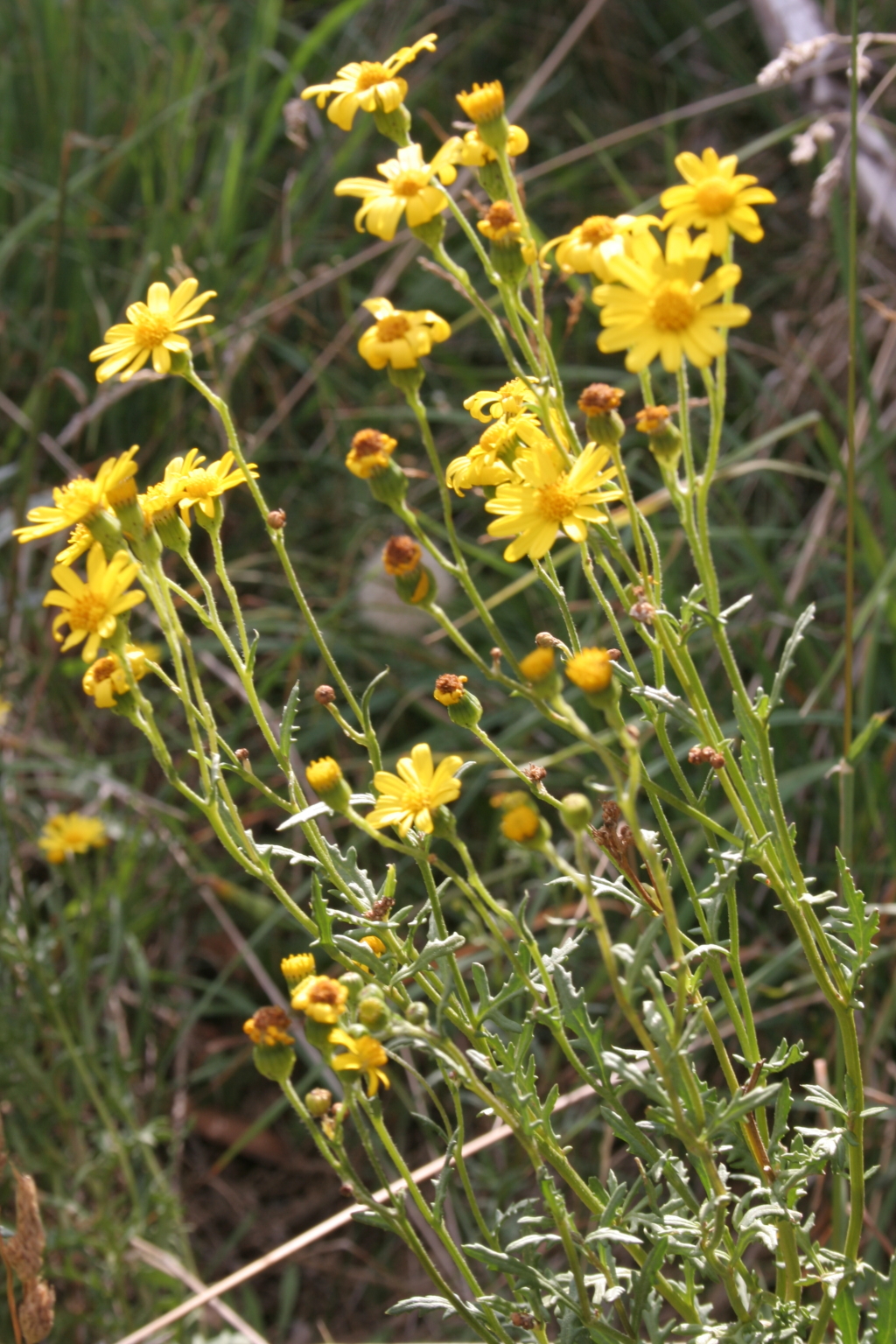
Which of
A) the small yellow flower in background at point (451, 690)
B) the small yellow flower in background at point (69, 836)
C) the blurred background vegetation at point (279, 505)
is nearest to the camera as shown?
the small yellow flower in background at point (451, 690)

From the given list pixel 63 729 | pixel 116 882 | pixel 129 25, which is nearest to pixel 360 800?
pixel 116 882

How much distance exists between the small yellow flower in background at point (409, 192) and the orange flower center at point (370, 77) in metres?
0.10

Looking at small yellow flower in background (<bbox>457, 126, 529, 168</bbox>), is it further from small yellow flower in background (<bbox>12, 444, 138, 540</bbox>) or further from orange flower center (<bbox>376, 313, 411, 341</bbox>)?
small yellow flower in background (<bbox>12, 444, 138, 540</bbox>)

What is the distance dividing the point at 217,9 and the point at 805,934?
3.41 meters

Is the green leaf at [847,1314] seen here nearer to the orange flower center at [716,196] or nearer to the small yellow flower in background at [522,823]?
the small yellow flower in background at [522,823]

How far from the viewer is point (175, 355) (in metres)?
1.02

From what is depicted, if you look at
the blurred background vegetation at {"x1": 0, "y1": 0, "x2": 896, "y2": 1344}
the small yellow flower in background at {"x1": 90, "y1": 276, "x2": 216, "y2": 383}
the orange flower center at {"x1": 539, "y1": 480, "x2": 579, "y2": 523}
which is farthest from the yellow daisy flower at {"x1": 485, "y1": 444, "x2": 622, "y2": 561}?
the blurred background vegetation at {"x1": 0, "y1": 0, "x2": 896, "y2": 1344}

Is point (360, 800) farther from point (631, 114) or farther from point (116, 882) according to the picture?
point (631, 114)

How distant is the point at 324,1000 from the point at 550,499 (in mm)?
399

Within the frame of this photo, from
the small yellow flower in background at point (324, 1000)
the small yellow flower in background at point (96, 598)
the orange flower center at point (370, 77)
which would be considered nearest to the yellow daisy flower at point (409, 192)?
the orange flower center at point (370, 77)

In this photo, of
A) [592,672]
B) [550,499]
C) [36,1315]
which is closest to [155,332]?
[550,499]

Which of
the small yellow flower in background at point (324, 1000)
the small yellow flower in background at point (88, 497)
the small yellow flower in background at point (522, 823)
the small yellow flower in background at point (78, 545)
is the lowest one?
the small yellow flower in background at point (324, 1000)

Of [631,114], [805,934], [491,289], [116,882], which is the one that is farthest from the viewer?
[631,114]

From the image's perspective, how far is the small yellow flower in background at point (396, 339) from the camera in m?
0.85
